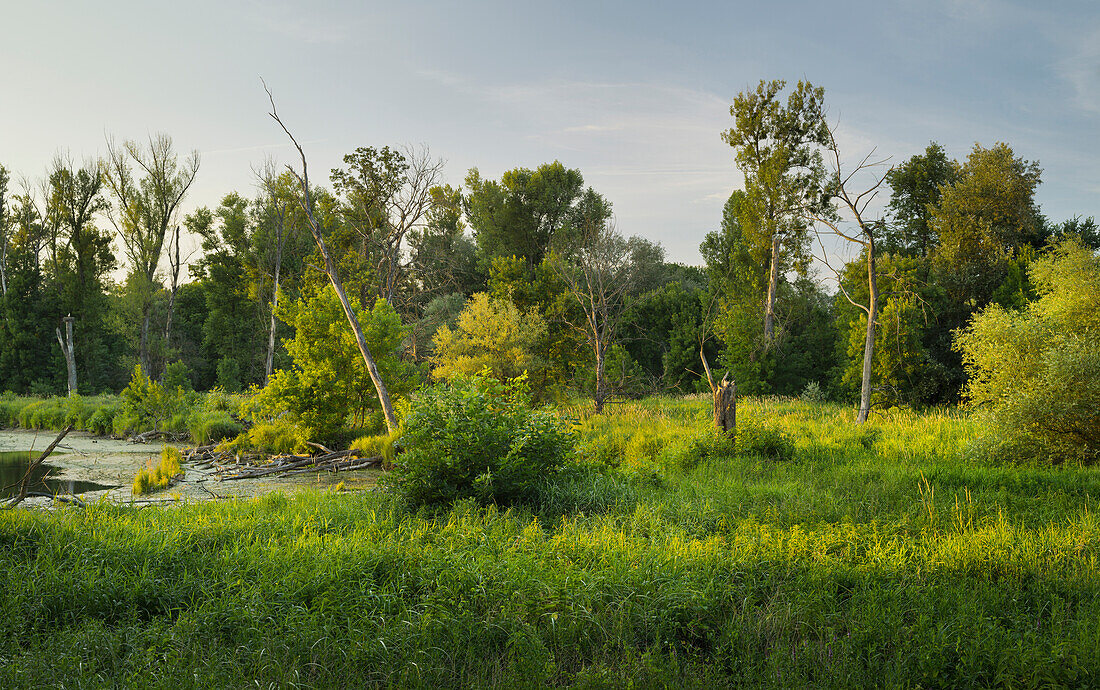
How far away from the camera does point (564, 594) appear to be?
14.8 ft

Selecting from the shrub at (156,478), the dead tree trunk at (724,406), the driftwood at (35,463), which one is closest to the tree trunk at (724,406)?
the dead tree trunk at (724,406)

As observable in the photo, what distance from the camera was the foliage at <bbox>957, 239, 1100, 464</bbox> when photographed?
970 centimetres

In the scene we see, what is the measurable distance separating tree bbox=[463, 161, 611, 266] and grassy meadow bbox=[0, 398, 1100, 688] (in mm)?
30044

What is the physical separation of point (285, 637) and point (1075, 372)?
1193cm

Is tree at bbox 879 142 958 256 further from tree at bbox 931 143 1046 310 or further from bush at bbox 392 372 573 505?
bush at bbox 392 372 573 505

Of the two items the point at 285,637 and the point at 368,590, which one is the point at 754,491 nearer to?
the point at 368,590

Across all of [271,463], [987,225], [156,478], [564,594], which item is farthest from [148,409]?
[987,225]

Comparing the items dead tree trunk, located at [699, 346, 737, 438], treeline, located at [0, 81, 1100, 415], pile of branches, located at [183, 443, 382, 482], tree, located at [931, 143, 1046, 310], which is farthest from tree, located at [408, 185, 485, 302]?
tree, located at [931, 143, 1046, 310]

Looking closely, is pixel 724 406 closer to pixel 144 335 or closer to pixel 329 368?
pixel 329 368

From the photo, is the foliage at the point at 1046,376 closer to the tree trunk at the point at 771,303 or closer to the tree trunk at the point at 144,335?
the tree trunk at the point at 771,303

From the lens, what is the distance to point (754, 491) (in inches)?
313

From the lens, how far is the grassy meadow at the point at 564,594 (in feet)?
12.1

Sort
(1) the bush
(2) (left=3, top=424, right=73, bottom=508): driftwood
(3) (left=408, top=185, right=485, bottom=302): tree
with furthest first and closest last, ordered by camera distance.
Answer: (3) (left=408, top=185, right=485, bottom=302): tree
(1) the bush
(2) (left=3, top=424, right=73, bottom=508): driftwood

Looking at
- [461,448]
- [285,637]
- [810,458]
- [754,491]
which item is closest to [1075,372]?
[810,458]
